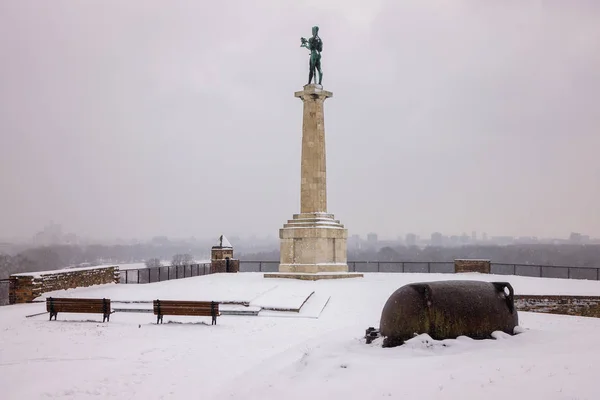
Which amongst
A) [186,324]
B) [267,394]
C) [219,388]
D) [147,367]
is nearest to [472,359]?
[267,394]

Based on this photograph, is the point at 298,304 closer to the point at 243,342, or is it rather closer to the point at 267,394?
the point at 243,342

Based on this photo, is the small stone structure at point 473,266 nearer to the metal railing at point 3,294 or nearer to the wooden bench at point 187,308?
the wooden bench at point 187,308

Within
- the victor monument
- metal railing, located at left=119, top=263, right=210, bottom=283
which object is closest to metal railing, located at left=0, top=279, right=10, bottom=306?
metal railing, located at left=119, top=263, right=210, bottom=283

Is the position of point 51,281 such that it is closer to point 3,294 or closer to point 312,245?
point 312,245

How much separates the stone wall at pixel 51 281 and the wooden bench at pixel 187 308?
279 inches

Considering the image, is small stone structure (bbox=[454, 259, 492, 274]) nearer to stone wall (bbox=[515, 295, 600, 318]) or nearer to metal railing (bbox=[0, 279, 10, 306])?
stone wall (bbox=[515, 295, 600, 318])

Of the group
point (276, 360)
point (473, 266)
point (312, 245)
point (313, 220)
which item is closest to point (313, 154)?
point (313, 220)

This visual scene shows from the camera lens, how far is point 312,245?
2667 cm

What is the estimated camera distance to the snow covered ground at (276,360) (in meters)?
5.79

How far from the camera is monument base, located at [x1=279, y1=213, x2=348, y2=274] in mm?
26641

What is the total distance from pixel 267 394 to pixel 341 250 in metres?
21.4

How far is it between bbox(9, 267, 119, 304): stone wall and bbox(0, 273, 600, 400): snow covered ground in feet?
10.4

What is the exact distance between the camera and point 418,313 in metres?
7.70

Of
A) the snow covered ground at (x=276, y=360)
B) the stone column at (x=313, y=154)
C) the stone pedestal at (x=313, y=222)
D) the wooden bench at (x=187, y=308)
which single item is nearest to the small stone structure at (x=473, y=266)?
the stone pedestal at (x=313, y=222)
